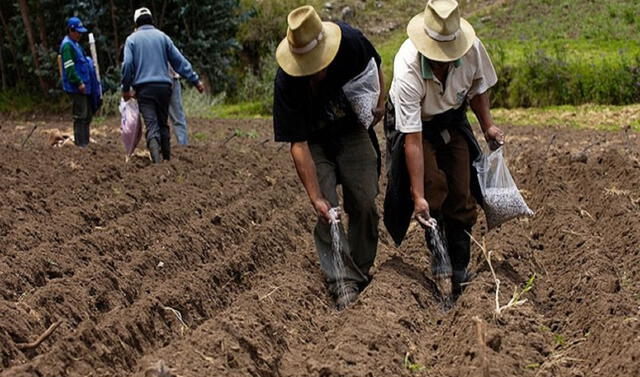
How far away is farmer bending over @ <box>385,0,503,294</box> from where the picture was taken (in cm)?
591

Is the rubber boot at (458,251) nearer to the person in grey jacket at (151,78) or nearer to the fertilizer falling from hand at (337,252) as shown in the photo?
the fertilizer falling from hand at (337,252)

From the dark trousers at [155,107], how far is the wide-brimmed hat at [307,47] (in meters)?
4.88

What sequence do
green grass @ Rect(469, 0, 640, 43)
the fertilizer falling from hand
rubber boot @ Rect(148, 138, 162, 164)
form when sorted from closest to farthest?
1. the fertilizer falling from hand
2. rubber boot @ Rect(148, 138, 162, 164)
3. green grass @ Rect(469, 0, 640, 43)

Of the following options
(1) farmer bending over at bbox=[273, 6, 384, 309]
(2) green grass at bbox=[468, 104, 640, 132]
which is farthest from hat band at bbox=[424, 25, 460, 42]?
(2) green grass at bbox=[468, 104, 640, 132]

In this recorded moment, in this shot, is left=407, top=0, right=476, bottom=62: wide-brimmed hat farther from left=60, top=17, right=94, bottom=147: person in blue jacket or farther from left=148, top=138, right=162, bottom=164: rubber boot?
left=60, top=17, right=94, bottom=147: person in blue jacket

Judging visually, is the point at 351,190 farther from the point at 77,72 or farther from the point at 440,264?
the point at 77,72

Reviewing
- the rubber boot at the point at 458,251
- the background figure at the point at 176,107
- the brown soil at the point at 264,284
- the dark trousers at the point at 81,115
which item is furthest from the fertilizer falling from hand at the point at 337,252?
the dark trousers at the point at 81,115

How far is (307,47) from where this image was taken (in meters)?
5.80

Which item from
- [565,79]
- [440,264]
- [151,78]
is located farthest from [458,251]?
[565,79]

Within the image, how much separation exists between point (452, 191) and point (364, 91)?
2.77 feet

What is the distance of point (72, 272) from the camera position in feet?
21.2

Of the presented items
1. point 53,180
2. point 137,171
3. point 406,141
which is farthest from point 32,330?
point 137,171

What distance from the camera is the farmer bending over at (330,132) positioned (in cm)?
584

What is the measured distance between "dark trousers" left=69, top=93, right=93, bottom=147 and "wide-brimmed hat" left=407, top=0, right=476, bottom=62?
21.7 ft
